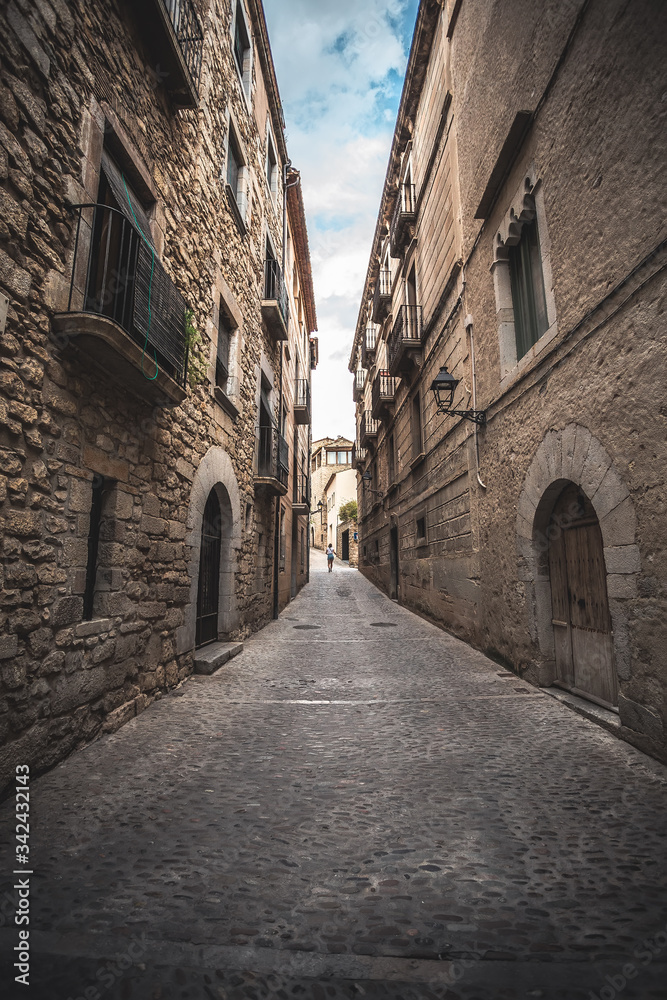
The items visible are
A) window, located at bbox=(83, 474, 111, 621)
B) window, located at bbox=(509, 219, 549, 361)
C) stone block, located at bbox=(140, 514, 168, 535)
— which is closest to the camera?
window, located at bbox=(83, 474, 111, 621)

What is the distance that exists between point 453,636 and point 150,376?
617cm

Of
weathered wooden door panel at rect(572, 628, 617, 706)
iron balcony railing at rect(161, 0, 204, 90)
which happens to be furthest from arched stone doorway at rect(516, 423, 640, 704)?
iron balcony railing at rect(161, 0, 204, 90)

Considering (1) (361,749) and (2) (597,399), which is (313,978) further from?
(2) (597,399)

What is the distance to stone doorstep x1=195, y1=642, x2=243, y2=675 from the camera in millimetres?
5566

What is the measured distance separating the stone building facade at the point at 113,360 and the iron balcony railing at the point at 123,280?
20 mm

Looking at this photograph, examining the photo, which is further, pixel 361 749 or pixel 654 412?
pixel 361 749

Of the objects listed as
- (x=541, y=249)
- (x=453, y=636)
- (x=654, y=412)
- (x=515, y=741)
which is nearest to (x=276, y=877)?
(x=515, y=741)

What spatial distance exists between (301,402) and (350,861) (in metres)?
15.4

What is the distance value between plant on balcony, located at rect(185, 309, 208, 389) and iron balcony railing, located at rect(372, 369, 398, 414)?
8023mm

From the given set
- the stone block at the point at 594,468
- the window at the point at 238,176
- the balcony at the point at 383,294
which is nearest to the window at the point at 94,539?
the stone block at the point at 594,468

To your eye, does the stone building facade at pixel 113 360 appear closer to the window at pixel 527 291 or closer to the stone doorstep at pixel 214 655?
the stone doorstep at pixel 214 655

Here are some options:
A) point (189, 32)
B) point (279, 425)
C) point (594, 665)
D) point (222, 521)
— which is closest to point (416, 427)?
point (279, 425)

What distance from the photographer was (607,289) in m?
3.57

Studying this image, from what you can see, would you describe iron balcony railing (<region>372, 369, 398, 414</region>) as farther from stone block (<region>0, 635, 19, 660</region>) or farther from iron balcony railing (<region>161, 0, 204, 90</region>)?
stone block (<region>0, 635, 19, 660</region>)
